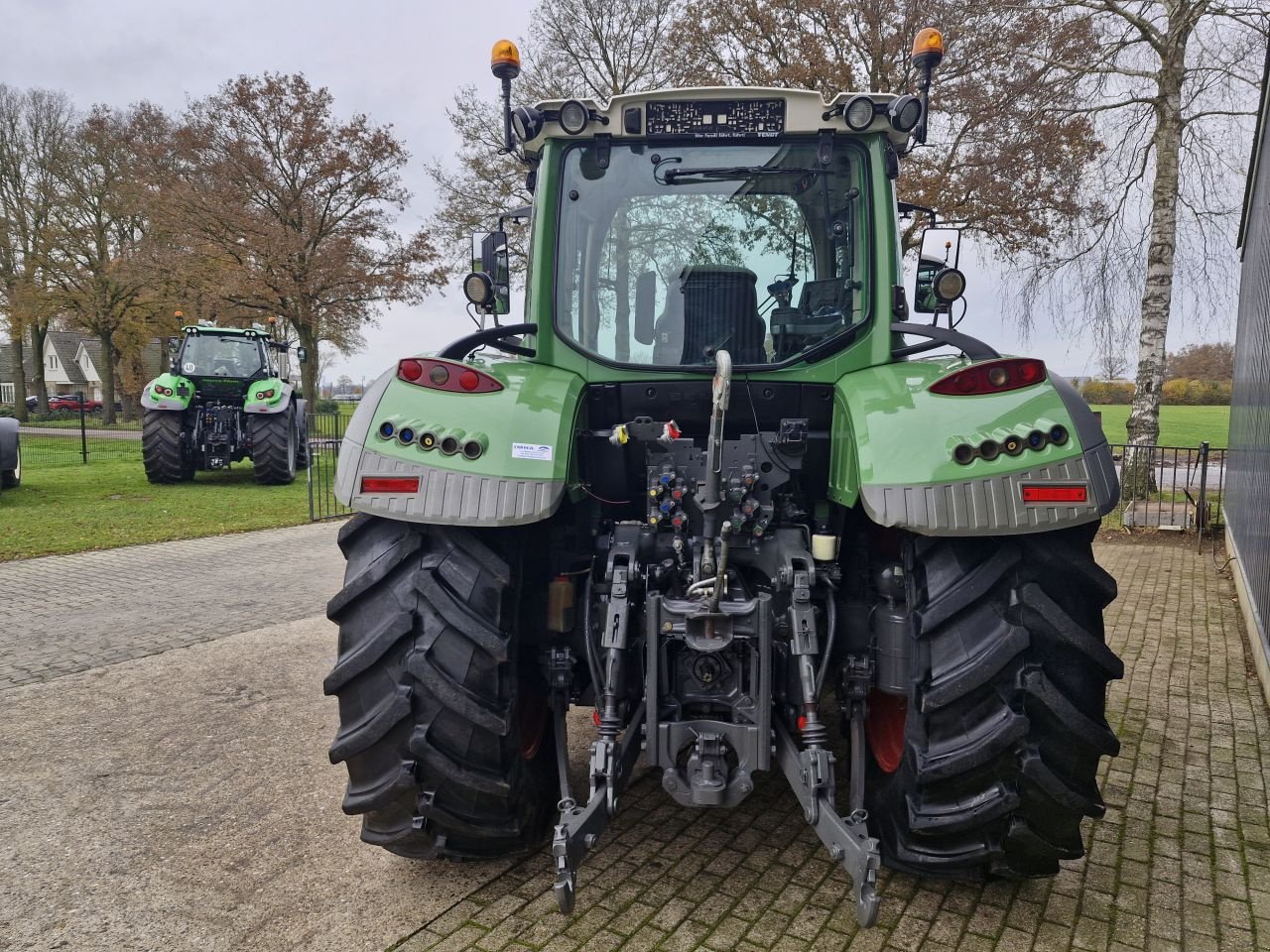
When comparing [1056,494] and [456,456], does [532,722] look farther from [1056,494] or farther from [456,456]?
[1056,494]

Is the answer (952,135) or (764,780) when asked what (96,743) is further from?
(952,135)

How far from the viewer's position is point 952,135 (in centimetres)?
1508

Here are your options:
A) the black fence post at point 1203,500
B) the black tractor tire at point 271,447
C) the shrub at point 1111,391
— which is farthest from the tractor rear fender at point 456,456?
the shrub at point 1111,391

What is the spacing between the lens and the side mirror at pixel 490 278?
3.63m

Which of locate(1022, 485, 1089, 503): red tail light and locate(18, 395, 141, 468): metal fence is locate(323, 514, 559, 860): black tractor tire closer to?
locate(1022, 485, 1089, 503): red tail light

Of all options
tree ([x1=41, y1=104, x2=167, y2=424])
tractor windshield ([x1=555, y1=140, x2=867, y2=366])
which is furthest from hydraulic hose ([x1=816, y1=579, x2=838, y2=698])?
tree ([x1=41, y1=104, x2=167, y2=424])

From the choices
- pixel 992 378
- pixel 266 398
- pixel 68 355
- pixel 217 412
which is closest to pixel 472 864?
pixel 992 378

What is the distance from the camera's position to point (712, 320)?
323 centimetres

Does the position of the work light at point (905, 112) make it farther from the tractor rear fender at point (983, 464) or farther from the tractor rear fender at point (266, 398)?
the tractor rear fender at point (266, 398)

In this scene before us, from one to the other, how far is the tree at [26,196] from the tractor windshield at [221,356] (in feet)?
55.9

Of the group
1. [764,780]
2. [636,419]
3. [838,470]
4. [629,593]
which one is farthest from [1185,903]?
[636,419]

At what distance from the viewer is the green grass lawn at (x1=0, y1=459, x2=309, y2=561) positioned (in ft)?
31.9

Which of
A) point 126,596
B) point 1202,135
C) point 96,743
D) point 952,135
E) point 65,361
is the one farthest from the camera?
point 65,361

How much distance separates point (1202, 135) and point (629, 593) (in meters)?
13.5
